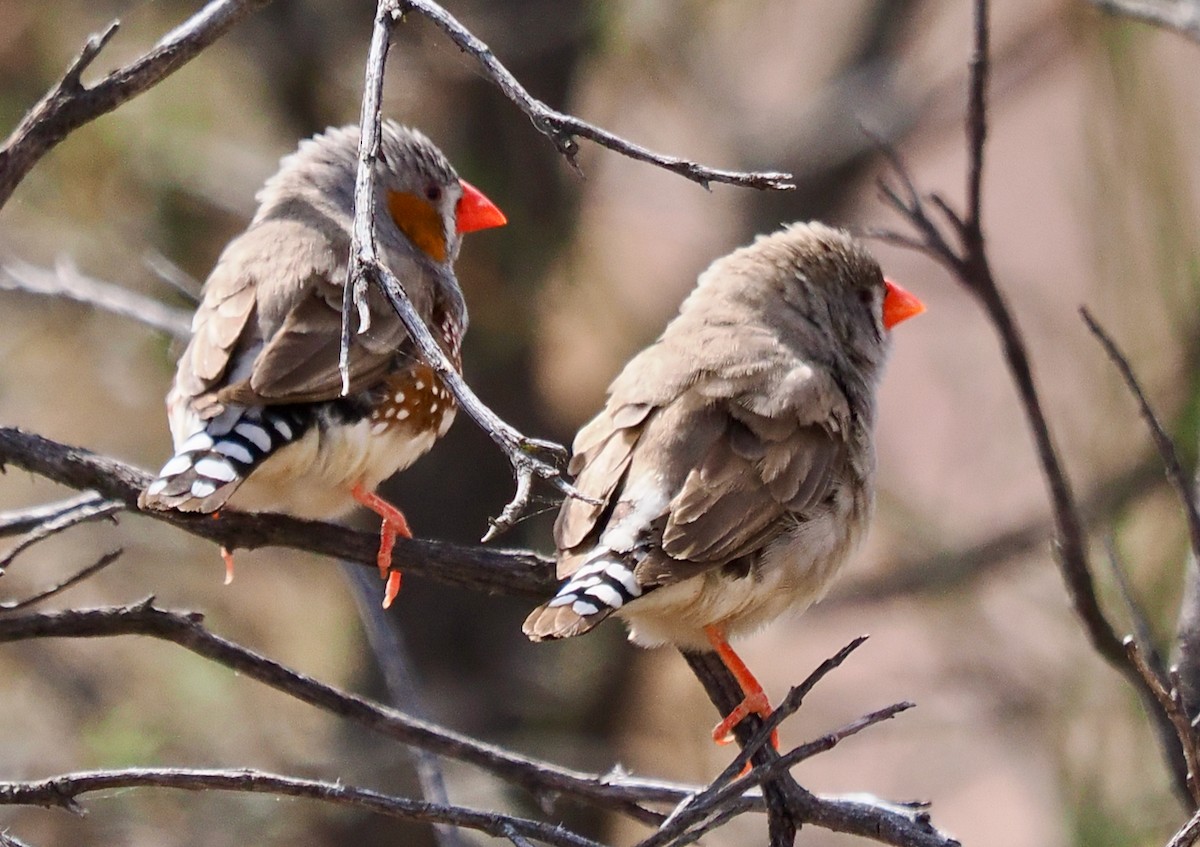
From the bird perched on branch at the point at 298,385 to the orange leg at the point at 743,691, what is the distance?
728 millimetres

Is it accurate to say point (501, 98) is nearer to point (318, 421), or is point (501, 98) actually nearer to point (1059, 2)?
point (1059, 2)

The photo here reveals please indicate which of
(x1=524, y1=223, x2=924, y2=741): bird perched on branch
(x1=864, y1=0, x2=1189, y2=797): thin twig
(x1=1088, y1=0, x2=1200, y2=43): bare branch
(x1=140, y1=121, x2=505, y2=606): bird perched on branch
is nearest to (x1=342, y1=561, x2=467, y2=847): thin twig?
(x1=140, y1=121, x2=505, y2=606): bird perched on branch

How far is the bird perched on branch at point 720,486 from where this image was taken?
293 centimetres

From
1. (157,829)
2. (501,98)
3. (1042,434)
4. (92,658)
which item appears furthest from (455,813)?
(92,658)

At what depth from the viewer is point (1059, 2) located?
6.54 metres

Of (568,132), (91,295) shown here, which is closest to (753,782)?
(568,132)

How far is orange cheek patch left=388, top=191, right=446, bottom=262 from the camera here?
415 centimetres

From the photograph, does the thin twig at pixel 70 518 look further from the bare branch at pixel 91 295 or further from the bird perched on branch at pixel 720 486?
the bird perched on branch at pixel 720 486

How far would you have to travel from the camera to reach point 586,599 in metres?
2.66

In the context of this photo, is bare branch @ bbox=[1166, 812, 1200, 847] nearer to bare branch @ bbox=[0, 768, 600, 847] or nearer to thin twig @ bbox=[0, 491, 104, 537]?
bare branch @ bbox=[0, 768, 600, 847]

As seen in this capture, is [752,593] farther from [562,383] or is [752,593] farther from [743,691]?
[562,383]

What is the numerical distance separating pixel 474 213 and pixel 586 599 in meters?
1.90

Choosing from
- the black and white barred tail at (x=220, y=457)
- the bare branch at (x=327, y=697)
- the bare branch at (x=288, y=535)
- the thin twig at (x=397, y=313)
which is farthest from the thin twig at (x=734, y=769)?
the black and white barred tail at (x=220, y=457)

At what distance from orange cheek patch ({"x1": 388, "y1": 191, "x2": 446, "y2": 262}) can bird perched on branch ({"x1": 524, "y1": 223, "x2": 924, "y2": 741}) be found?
789 millimetres
